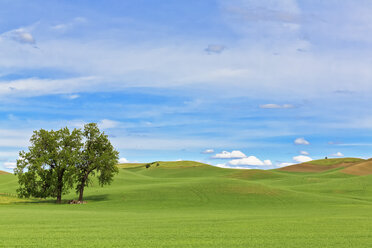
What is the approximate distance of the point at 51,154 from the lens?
179 ft

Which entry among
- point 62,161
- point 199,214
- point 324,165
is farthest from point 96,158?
point 324,165

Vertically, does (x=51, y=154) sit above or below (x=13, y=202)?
above

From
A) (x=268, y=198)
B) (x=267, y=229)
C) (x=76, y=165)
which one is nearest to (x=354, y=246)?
(x=267, y=229)

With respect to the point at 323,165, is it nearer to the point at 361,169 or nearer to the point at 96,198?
the point at 361,169

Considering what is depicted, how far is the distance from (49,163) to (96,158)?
673 cm

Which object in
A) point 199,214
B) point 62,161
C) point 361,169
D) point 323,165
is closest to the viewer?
point 199,214

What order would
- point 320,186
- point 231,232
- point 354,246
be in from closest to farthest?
point 354,246
point 231,232
point 320,186

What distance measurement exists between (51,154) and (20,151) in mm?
4902

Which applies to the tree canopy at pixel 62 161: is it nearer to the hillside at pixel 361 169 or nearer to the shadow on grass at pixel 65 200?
the shadow on grass at pixel 65 200

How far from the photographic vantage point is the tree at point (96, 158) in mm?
54875

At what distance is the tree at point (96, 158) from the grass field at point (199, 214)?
11.6 ft

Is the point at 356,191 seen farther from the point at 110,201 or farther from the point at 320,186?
the point at 110,201

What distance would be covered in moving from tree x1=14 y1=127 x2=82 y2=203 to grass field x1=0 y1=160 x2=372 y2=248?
98.4 inches

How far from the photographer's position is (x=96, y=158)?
54.9 meters
